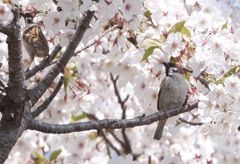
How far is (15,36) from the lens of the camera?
7.32 feet

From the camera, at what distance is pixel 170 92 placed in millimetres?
3738

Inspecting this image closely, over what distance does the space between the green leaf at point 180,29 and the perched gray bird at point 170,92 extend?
0.28m

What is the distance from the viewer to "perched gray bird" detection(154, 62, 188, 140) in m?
3.59

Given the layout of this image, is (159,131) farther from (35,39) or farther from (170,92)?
(35,39)

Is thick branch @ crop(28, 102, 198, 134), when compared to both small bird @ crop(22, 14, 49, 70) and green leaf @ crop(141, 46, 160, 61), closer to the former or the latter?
green leaf @ crop(141, 46, 160, 61)

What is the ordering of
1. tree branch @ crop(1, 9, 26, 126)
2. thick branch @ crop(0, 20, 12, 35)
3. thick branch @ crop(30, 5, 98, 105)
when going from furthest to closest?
thick branch @ crop(30, 5, 98, 105), tree branch @ crop(1, 9, 26, 126), thick branch @ crop(0, 20, 12, 35)

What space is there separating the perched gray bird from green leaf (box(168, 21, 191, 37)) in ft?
0.92

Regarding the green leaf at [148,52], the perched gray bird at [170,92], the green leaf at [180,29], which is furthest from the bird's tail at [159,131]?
the green leaf at [180,29]

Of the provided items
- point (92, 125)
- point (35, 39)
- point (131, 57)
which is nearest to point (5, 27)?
point (92, 125)

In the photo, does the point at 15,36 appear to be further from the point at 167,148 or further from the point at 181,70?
the point at 167,148

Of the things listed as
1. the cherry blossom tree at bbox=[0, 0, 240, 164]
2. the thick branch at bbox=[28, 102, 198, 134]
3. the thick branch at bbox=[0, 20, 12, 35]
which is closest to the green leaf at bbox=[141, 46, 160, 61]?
the cherry blossom tree at bbox=[0, 0, 240, 164]

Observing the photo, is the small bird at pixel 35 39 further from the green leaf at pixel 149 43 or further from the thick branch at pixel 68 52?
the green leaf at pixel 149 43

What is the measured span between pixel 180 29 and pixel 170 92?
2.11ft

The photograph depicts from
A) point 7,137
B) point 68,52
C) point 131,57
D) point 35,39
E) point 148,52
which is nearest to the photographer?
point 7,137
